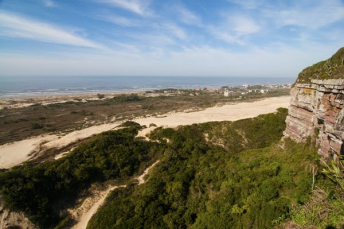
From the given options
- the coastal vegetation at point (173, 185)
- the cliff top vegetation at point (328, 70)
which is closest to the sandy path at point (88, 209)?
the coastal vegetation at point (173, 185)

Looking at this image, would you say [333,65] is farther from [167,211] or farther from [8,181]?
[8,181]

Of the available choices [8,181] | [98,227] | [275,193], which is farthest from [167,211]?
→ [8,181]

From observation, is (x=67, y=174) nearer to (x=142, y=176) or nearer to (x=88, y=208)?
(x=88, y=208)

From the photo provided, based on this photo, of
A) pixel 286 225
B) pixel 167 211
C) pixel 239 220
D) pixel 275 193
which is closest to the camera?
pixel 286 225

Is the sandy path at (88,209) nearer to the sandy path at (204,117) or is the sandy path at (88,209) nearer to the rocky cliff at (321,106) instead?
the sandy path at (204,117)

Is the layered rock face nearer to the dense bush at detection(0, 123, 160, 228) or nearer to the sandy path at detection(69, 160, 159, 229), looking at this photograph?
the dense bush at detection(0, 123, 160, 228)

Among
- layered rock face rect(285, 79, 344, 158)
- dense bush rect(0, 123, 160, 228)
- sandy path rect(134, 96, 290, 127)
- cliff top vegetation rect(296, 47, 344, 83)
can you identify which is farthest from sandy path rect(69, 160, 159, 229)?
cliff top vegetation rect(296, 47, 344, 83)

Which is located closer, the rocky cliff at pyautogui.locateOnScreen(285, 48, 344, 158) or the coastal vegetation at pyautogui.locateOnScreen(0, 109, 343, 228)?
the coastal vegetation at pyautogui.locateOnScreen(0, 109, 343, 228)
